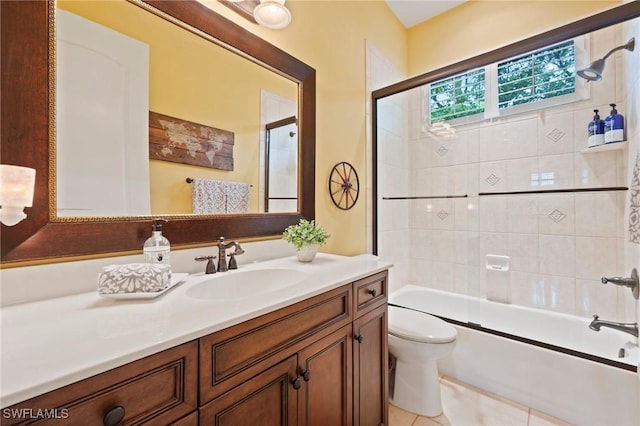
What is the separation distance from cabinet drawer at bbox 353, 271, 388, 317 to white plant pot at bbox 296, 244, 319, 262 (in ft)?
0.99

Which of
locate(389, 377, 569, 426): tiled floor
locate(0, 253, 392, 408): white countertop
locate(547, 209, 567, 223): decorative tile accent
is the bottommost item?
locate(389, 377, 569, 426): tiled floor

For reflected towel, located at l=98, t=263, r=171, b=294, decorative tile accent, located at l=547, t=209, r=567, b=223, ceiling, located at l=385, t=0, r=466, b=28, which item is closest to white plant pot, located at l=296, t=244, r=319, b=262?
reflected towel, located at l=98, t=263, r=171, b=294

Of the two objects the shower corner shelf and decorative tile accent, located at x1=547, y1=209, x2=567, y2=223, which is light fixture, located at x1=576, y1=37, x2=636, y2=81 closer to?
the shower corner shelf

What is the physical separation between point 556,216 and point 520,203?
0.83 ft

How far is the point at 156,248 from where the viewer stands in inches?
38.7

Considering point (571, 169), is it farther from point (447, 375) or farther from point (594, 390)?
point (447, 375)

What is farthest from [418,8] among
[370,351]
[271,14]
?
[370,351]

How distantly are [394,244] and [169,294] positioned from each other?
2.09m

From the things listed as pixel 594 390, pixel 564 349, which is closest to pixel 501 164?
pixel 564 349

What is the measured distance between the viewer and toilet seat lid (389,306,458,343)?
5.19ft

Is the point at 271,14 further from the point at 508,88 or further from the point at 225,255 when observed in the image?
the point at 508,88

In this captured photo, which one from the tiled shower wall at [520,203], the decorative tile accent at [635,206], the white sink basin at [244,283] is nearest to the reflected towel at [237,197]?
the white sink basin at [244,283]

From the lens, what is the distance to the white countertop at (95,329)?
0.45 metres

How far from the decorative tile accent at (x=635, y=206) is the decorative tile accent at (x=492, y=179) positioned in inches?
32.4
